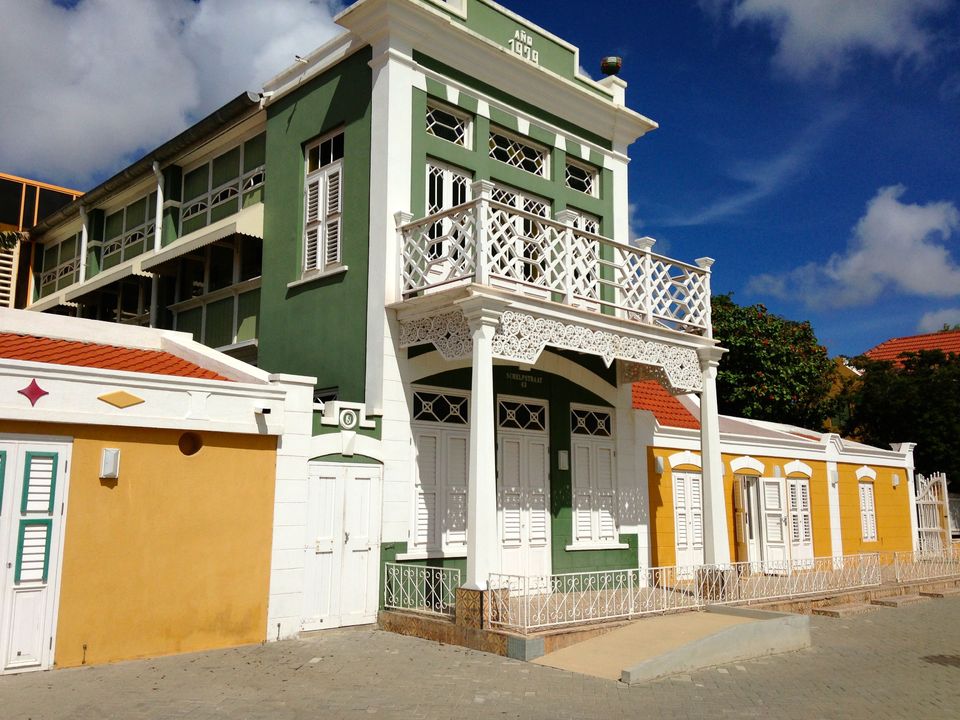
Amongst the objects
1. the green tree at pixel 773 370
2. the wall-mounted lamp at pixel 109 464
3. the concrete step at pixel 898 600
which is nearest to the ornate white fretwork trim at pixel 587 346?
the wall-mounted lamp at pixel 109 464

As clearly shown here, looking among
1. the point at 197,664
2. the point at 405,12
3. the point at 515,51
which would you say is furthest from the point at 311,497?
the point at 515,51

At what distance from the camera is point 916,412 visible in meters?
22.4

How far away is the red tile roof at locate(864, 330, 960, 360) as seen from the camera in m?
31.7

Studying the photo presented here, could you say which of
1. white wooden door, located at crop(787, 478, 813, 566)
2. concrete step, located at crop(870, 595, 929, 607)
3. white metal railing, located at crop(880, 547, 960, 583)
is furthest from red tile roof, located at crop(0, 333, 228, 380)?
white metal railing, located at crop(880, 547, 960, 583)

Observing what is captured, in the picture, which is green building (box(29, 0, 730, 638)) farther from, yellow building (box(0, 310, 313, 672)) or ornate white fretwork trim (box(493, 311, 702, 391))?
yellow building (box(0, 310, 313, 672))

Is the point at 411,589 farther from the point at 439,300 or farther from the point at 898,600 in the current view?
the point at 898,600

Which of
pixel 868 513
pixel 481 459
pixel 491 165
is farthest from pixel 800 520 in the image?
pixel 481 459

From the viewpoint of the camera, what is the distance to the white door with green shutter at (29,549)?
773 cm

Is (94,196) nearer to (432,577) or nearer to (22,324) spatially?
(22,324)

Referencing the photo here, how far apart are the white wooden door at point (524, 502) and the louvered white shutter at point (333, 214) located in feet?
11.6

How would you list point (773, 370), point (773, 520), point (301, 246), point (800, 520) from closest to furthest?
point (301, 246), point (773, 520), point (800, 520), point (773, 370)

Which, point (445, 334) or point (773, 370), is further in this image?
point (773, 370)

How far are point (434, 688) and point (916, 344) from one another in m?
30.9

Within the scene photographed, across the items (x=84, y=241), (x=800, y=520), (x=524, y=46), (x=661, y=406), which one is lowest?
(x=800, y=520)
